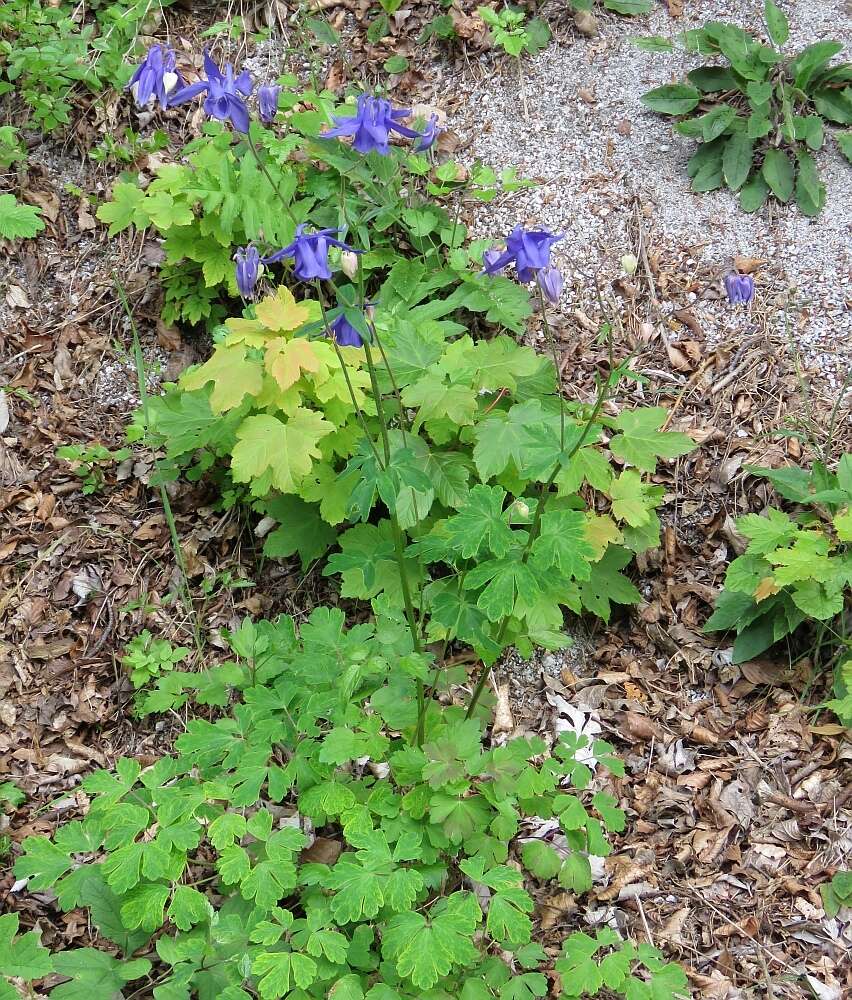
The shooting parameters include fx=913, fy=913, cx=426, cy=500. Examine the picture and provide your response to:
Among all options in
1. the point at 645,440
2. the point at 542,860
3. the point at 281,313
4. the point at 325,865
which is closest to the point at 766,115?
the point at 645,440

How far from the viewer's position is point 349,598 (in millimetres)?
3436

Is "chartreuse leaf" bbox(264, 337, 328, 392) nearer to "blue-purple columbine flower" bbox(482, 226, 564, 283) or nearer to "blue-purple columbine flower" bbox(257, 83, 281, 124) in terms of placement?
"blue-purple columbine flower" bbox(257, 83, 281, 124)

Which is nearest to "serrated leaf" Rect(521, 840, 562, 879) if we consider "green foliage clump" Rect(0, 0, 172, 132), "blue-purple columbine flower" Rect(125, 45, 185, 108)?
"blue-purple columbine flower" Rect(125, 45, 185, 108)

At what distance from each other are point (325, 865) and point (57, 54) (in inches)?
147

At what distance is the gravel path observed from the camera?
12.7ft

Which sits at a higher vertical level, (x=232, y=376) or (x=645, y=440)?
(x=232, y=376)

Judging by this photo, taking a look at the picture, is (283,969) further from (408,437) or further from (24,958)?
(408,437)

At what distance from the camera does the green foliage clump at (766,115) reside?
157 inches

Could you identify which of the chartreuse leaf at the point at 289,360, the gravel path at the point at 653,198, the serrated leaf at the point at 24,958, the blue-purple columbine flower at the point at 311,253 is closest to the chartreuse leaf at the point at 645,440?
the gravel path at the point at 653,198

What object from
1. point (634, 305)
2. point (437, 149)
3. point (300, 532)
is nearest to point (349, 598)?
point (300, 532)

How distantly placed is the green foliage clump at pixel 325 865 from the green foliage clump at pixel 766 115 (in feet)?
9.08

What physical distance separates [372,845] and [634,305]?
261cm

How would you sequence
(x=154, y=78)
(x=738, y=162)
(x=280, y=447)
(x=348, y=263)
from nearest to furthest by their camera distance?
(x=348, y=263) → (x=154, y=78) → (x=280, y=447) → (x=738, y=162)

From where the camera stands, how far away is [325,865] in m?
2.37
